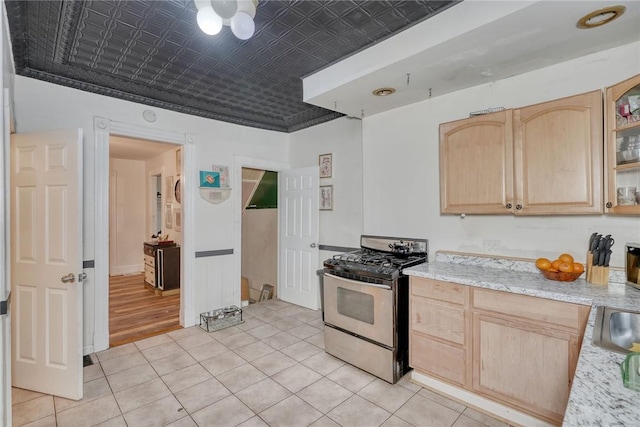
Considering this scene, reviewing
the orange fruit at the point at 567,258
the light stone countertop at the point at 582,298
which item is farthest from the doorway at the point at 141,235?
the orange fruit at the point at 567,258

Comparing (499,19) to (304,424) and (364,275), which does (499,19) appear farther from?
(304,424)

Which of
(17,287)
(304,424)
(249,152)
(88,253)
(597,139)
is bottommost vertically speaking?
(304,424)

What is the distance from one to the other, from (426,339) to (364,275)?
0.66 metres

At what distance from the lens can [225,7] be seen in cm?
147

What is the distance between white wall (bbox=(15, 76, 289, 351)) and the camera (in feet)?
8.79

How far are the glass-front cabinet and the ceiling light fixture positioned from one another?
2147 millimetres

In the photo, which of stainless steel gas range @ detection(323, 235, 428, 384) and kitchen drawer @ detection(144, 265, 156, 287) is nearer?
stainless steel gas range @ detection(323, 235, 428, 384)

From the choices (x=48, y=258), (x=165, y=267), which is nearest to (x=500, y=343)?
(x=48, y=258)

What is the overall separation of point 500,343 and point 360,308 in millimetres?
1023

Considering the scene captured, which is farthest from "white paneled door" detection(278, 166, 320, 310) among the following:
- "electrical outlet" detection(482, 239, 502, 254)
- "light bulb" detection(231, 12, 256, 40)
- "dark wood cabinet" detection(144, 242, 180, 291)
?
"light bulb" detection(231, 12, 256, 40)

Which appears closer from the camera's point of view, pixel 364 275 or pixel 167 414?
pixel 167 414

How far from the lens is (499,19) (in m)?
1.66

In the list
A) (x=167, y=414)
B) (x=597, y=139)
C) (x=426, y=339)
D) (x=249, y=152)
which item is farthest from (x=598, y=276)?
(x=249, y=152)

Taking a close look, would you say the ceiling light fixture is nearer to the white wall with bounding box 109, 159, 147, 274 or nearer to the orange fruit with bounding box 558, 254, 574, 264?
the orange fruit with bounding box 558, 254, 574, 264
